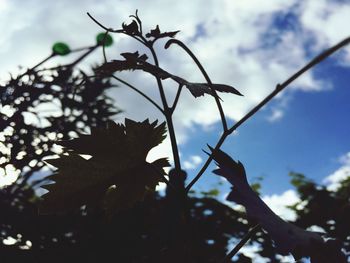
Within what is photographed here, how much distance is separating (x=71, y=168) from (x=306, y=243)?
0.51m

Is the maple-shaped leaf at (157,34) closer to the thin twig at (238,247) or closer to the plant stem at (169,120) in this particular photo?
the plant stem at (169,120)

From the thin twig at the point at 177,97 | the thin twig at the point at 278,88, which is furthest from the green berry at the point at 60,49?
the thin twig at the point at 278,88

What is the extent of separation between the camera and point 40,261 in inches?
78.3

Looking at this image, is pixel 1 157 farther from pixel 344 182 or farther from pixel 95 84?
pixel 344 182

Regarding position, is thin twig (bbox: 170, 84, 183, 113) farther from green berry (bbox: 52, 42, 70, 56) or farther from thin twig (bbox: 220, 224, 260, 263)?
green berry (bbox: 52, 42, 70, 56)

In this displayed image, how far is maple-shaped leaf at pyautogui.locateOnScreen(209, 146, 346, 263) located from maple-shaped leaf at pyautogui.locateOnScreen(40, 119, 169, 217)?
225 mm

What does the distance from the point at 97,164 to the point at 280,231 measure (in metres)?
0.43

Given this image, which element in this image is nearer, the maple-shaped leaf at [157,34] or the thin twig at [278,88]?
the thin twig at [278,88]

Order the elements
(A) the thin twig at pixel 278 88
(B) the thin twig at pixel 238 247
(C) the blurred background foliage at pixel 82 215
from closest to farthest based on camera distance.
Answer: (A) the thin twig at pixel 278 88, (B) the thin twig at pixel 238 247, (C) the blurred background foliage at pixel 82 215

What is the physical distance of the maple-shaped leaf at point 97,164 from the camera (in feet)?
2.77

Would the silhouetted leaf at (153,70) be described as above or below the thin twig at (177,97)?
above

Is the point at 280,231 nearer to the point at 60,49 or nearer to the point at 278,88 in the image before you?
the point at 278,88

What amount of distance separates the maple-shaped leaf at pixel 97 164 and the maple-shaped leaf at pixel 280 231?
225mm

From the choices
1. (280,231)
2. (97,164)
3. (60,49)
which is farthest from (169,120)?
(60,49)
